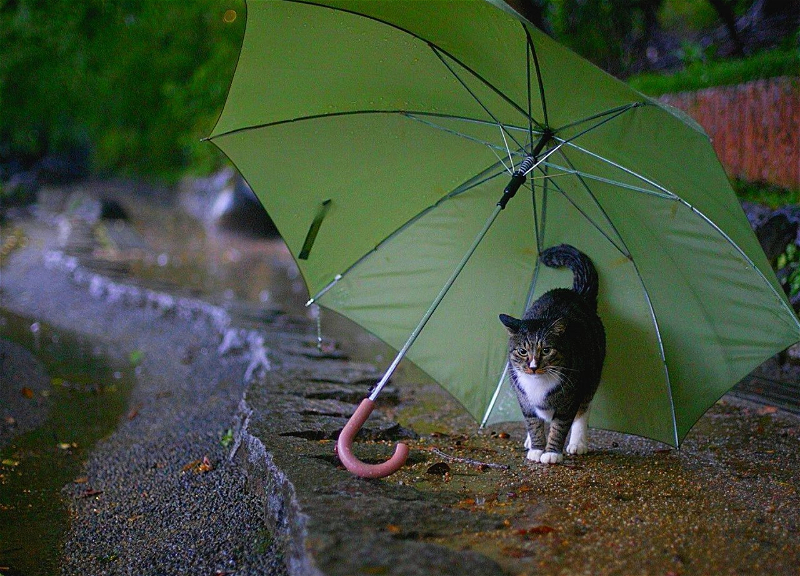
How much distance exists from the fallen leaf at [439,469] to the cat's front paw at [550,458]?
18.4 inches

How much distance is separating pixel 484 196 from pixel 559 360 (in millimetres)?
848

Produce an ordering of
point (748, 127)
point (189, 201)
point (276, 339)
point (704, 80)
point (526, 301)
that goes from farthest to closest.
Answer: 1. point (189, 201)
2. point (704, 80)
3. point (748, 127)
4. point (276, 339)
5. point (526, 301)

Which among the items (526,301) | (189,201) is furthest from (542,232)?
(189,201)

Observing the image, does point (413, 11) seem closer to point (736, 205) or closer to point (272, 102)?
point (272, 102)

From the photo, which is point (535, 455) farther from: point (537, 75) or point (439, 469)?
point (537, 75)

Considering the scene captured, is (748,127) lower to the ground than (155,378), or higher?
higher

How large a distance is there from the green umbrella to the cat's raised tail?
64 mm

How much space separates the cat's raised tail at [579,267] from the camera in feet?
A: 12.0

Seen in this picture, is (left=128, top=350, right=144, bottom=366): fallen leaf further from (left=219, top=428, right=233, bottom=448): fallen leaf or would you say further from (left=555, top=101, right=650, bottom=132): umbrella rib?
(left=555, top=101, right=650, bottom=132): umbrella rib

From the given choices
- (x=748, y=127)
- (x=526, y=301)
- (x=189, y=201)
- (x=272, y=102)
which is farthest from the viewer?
(x=189, y=201)

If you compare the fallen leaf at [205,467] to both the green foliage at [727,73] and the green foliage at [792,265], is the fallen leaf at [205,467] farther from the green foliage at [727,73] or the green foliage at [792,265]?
the green foliage at [727,73]

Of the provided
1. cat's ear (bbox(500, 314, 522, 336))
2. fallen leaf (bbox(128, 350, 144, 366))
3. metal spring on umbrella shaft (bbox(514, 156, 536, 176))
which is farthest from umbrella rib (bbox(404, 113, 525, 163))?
fallen leaf (bbox(128, 350, 144, 366))

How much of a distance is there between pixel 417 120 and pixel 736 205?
1364 millimetres

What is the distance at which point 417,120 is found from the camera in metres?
3.43
